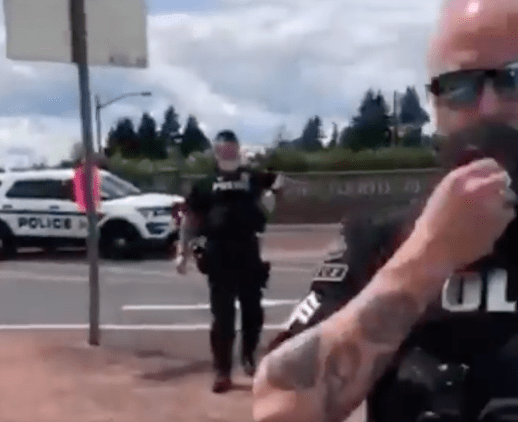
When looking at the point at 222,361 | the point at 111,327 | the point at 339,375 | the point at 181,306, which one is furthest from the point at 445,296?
the point at 181,306

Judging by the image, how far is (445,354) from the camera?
1602mm

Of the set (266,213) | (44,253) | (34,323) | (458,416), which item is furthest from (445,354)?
(44,253)

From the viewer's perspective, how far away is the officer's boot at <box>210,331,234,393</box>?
24.8 feet

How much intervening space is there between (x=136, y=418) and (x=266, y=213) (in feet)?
5.22

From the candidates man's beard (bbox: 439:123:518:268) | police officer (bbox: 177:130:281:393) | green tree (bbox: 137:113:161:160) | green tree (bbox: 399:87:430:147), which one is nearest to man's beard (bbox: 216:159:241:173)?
police officer (bbox: 177:130:281:393)

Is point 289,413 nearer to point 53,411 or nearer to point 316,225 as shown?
point 53,411

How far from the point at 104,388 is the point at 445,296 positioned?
249 inches

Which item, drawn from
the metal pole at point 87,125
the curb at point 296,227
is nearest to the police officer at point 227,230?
the metal pole at point 87,125

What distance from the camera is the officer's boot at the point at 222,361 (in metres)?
7.57

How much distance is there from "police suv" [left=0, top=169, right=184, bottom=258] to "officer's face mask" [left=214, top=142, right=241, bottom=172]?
42.6 feet

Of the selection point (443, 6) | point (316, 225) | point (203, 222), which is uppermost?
point (443, 6)

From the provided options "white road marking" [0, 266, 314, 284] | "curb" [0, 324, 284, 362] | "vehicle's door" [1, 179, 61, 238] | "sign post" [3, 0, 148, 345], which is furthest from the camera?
"vehicle's door" [1, 179, 61, 238]

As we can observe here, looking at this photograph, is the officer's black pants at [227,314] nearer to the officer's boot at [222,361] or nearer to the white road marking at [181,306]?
the officer's boot at [222,361]

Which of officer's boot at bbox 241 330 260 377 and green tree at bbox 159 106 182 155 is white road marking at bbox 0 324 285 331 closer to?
officer's boot at bbox 241 330 260 377
